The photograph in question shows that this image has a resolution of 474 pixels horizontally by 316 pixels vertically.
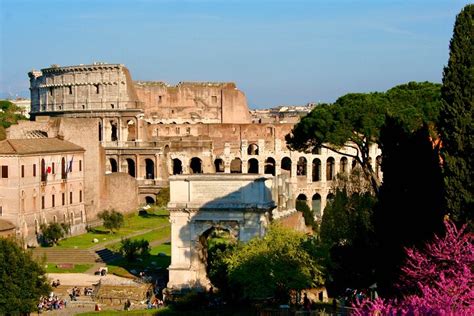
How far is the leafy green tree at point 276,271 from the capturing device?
34000mm

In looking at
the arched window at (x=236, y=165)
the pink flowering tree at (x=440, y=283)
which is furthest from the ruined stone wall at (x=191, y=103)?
the pink flowering tree at (x=440, y=283)

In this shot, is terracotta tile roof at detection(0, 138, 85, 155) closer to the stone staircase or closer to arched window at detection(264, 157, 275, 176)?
the stone staircase

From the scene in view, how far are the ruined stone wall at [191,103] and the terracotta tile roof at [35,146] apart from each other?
4451 centimetres

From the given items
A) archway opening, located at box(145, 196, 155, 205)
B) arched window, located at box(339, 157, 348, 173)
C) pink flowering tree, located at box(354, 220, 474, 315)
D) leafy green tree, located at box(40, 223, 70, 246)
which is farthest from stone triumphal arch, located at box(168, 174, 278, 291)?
arched window, located at box(339, 157, 348, 173)

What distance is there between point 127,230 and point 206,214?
1791cm

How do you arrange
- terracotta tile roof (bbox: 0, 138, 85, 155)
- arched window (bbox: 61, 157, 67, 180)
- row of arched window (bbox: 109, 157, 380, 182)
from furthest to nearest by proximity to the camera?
row of arched window (bbox: 109, 157, 380, 182), arched window (bbox: 61, 157, 67, 180), terracotta tile roof (bbox: 0, 138, 85, 155)

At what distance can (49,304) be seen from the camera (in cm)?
3700

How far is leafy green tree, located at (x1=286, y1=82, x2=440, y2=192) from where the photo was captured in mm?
43812

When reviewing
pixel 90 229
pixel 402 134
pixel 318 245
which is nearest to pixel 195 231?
pixel 318 245

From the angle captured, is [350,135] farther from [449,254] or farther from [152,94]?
[152,94]

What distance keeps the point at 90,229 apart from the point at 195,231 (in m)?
18.5

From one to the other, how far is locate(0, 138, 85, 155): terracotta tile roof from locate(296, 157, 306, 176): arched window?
31539 millimetres

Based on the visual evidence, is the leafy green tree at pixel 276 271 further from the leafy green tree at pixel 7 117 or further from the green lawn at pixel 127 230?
the leafy green tree at pixel 7 117

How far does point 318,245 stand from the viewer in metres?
35.3
